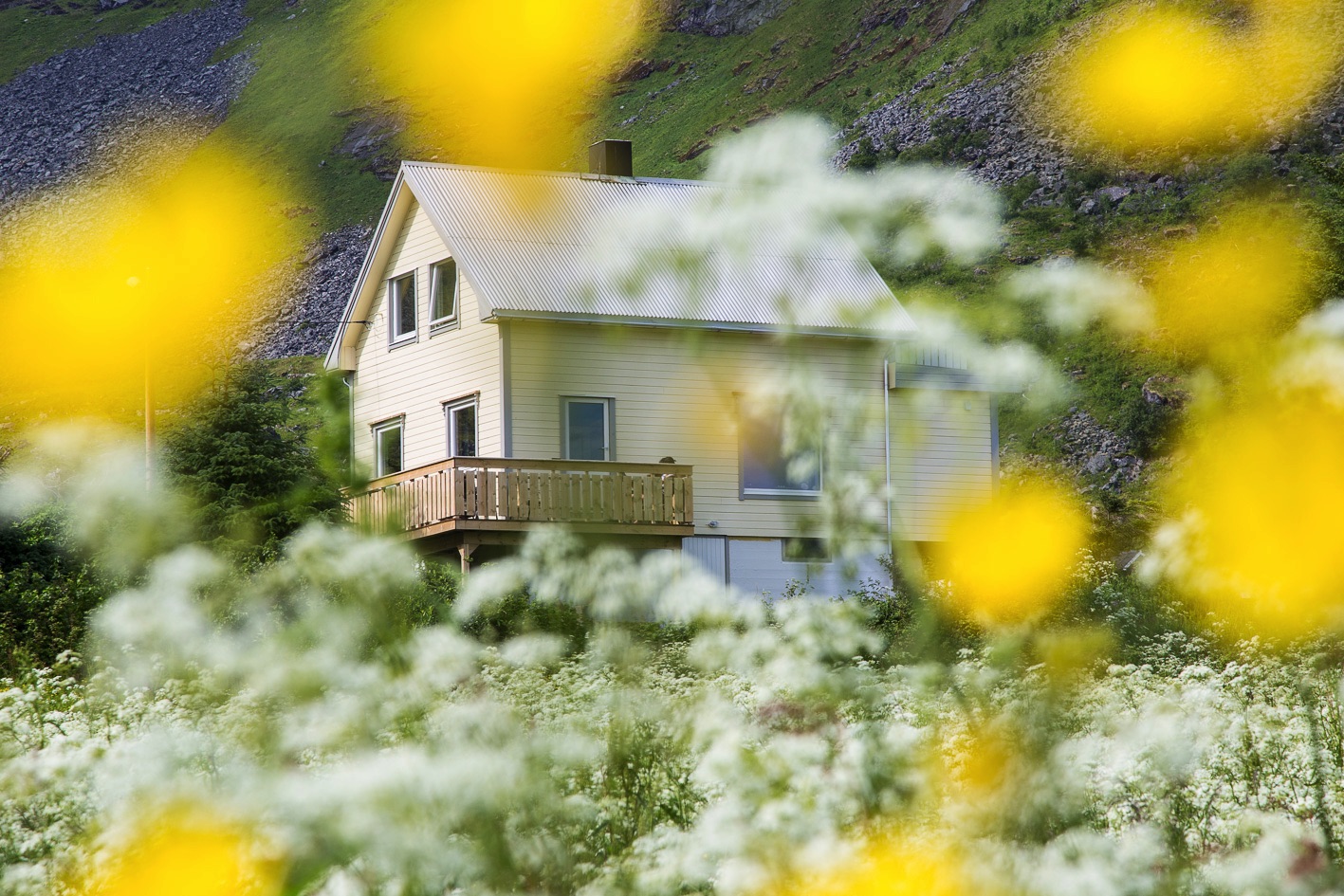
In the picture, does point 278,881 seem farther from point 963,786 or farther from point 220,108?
point 220,108

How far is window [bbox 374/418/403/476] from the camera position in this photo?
96.7ft

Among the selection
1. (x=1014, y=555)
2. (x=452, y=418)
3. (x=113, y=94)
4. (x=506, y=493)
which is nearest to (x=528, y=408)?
(x=452, y=418)

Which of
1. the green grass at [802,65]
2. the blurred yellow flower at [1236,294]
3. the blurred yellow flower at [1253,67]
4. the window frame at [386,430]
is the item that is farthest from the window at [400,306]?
the green grass at [802,65]

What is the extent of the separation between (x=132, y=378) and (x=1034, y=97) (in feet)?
189

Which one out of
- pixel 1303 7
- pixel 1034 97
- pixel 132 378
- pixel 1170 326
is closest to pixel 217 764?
pixel 1170 326

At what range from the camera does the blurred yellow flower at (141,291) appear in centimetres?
859

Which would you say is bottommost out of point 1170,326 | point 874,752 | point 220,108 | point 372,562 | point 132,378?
point 874,752

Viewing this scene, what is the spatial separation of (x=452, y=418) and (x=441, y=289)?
98.3 inches

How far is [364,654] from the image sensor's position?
5.09 metres

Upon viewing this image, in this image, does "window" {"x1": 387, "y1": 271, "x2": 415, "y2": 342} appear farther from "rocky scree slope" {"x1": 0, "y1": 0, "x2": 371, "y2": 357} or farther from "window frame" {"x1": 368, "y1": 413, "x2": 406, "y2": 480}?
"rocky scree slope" {"x1": 0, "y1": 0, "x2": 371, "y2": 357}

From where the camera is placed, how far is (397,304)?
2995 centimetres

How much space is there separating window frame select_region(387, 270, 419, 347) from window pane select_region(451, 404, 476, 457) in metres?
2.18

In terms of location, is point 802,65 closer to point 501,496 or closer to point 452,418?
point 452,418

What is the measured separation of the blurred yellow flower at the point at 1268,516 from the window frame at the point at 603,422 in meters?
23.2
